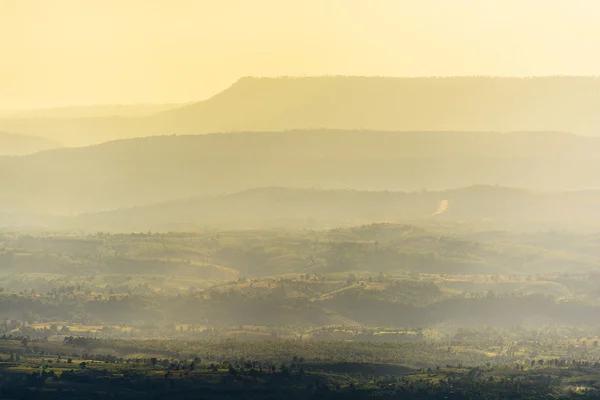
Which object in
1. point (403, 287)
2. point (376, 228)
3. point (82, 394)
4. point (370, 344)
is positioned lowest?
point (82, 394)

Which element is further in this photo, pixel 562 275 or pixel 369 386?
pixel 562 275

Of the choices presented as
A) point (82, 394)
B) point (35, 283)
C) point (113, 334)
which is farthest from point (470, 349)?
point (35, 283)

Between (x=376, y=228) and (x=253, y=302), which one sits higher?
(x=376, y=228)

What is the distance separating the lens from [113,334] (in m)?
132

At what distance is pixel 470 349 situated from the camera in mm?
123438

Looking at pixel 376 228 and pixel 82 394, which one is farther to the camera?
pixel 376 228

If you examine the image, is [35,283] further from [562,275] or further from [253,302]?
[562,275]

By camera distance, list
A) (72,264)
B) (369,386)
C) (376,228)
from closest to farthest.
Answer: (369,386) → (72,264) → (376,228)

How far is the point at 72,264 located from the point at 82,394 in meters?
78.4

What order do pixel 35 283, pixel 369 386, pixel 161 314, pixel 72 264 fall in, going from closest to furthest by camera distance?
1. pixel 369 386
2. pixel 161 314
3. pixel 35 283
4. pixel 72 264

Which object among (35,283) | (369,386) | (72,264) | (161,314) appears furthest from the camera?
(72,264)

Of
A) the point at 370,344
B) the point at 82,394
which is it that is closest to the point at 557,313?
the point at 370,344

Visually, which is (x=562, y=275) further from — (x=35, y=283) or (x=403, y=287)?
(x=35, y=283)

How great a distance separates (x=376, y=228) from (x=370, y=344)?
6463 cm
